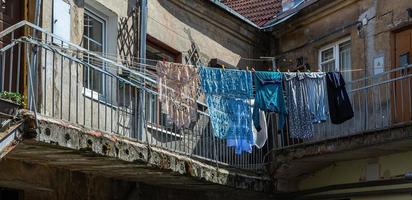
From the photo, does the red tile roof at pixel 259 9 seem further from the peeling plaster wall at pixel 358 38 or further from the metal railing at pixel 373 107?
the metal railing at pixel 373 107

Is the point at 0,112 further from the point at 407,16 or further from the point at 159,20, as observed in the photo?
the point at 407,16

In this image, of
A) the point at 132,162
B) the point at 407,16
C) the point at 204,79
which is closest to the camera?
the point at 132,162

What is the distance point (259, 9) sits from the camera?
746 inches

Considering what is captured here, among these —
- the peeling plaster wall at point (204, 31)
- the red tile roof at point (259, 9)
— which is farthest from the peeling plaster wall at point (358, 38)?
the red tile roof at point (259, 9)

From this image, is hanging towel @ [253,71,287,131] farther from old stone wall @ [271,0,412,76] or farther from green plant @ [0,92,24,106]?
green plant @ [0,92,24,106]

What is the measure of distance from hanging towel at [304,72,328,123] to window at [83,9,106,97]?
3.81 metres

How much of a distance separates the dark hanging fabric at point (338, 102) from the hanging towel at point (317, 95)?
0.37 ft

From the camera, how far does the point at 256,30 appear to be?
17.3m

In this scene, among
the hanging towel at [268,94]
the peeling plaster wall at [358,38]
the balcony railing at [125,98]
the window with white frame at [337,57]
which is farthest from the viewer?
the window with white frame at [337,57]

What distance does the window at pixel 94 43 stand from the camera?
12.3 metres

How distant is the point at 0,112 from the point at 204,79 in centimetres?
431

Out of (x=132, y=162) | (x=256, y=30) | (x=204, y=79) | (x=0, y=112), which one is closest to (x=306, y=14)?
(x=256, y=30)

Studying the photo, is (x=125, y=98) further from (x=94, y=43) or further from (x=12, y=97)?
(x=12, y=97)

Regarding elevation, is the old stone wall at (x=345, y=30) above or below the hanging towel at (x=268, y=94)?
above
